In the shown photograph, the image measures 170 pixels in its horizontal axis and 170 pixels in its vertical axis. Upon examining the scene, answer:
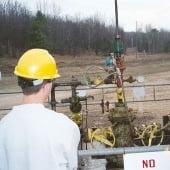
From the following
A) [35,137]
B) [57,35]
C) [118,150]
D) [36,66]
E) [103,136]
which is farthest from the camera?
[57,35]

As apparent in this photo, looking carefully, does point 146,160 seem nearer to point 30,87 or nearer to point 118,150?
point 118,150

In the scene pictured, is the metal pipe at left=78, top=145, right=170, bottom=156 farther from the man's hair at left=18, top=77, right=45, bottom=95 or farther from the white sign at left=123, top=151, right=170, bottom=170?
the man's hair at left=18, top=77, right=45, bottom=95

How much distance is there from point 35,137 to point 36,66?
1.06 ft

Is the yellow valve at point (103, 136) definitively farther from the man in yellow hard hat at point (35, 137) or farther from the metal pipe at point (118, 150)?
the man in yellow hard hat at point (35, 137)

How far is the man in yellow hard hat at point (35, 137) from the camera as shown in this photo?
82.2 inches

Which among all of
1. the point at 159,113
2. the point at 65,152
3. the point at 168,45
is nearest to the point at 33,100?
the point at 65,152

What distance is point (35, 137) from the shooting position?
209 cm

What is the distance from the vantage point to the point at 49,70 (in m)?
2.25

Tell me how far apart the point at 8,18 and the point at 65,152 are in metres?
64.1

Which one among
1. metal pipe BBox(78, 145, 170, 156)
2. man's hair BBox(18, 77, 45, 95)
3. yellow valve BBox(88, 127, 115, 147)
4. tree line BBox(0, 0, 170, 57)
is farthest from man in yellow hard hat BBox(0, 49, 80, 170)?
tree line BBox(0, 0, 170, 57)

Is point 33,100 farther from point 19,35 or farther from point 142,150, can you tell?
point 19,35

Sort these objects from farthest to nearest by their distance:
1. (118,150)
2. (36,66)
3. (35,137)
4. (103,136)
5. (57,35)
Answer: (57,35) < (103,136) < (118,150) < (36,66) < (35,137)

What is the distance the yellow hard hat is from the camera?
7.18ft

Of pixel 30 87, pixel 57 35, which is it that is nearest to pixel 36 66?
pixel 30 87
